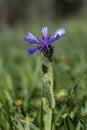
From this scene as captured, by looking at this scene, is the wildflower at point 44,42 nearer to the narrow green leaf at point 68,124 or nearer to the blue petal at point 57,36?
the blue petal at point 57,36

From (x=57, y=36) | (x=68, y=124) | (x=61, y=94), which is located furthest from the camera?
(x=61, y=94)

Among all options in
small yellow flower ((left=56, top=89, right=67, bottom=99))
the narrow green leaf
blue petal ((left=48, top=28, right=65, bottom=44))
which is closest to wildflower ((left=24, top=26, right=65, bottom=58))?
blue petal ((left=48, top=28, right=65, bottom=44))

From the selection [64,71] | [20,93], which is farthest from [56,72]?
[20,93]

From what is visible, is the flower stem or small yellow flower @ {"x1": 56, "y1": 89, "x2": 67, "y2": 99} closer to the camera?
the flower stem

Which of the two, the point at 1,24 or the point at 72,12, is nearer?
the point at 1,24

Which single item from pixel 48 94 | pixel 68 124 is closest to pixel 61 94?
pixel 68 124

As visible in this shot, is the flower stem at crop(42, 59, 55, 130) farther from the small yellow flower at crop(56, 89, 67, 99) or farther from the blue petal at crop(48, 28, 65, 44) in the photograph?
Answer: the small yellow flower at crop(56, 89, 67, 99)

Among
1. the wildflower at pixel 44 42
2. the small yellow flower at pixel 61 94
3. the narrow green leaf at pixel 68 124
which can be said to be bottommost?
the narrow green leaf at pixel 68 124

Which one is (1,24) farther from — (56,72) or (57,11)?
(56,72)

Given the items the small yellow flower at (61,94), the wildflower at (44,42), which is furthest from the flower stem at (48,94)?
the small yellow flower at (61,94)

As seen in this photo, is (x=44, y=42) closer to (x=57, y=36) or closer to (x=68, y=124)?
(x=57, y=36)

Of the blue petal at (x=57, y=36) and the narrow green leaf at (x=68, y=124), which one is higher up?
the blue petal at (x=57, y=36)
